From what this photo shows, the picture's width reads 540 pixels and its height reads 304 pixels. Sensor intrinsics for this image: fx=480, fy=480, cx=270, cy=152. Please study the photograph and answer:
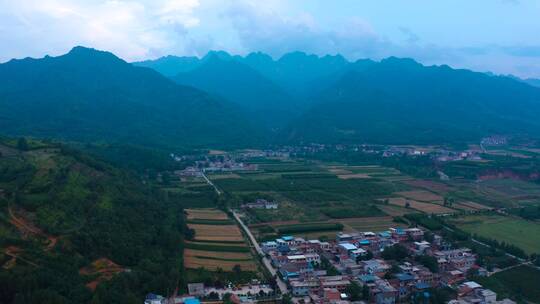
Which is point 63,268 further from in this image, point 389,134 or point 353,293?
point 389,134

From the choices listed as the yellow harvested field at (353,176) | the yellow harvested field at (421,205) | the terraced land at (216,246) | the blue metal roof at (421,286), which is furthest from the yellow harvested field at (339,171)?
the blue metal roof at (421,286)

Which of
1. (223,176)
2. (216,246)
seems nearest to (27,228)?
(216,246)

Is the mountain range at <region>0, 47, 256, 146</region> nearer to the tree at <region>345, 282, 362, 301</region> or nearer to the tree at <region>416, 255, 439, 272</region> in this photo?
the tree at <region>416, 255, 439, 272</region>

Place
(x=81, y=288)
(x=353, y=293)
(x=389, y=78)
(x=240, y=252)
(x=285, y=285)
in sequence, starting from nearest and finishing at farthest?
(x=81, y=288), (x=353, y=293), (x=285, y=285), (x=240, y=252), (x=389, y=78)

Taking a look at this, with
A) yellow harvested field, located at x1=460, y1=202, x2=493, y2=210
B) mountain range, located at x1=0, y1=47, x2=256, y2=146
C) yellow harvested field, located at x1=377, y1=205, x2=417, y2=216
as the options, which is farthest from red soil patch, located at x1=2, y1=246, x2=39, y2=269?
mountain range, located at x1=0, y1=47, x2=256, y2=146

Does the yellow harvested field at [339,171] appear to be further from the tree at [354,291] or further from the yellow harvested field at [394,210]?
the tree at [354,291]

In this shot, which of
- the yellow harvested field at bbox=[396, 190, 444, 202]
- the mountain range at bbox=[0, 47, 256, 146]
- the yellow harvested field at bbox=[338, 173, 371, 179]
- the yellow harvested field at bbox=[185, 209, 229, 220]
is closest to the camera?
the yellow harvested field at bbox=[185, 209, 229, 220]

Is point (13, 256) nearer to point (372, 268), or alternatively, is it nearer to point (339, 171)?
point (372, 268)

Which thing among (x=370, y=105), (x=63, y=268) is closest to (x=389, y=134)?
(x=370, y=105)
